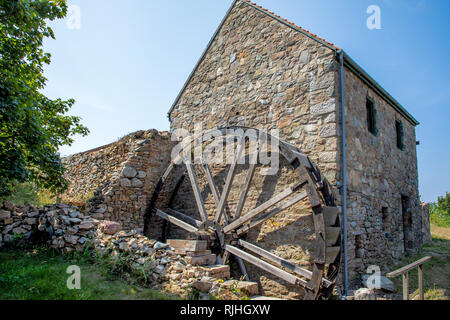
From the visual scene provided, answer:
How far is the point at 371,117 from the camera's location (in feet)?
22.3

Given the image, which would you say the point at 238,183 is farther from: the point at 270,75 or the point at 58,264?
the point at 58,264

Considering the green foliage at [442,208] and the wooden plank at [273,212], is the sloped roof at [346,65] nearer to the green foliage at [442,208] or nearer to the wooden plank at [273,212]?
the wooden plank at [273,212]

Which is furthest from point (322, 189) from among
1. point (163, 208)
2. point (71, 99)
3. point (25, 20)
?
point (71, 99)

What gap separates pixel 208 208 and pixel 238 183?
1.09 metres

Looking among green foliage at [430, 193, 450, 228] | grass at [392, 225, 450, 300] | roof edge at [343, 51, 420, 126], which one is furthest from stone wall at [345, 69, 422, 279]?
green foliage at [430, 193, 450, 228]

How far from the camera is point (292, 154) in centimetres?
511

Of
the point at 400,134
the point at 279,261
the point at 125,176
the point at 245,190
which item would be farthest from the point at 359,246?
the point at 125,176

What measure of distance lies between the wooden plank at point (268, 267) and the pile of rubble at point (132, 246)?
0.45 m

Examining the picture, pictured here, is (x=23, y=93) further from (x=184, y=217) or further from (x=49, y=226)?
(x=184, y=217)

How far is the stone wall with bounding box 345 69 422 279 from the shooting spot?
5.44 meters

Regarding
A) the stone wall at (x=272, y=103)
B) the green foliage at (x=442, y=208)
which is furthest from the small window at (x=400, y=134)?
the green foliage at (x=442, y=208)

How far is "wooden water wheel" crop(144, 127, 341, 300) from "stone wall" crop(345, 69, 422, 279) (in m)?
0.77

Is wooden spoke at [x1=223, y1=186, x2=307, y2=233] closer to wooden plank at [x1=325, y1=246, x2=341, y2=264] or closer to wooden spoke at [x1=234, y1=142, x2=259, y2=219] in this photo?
wooden spoke at [x1=234, y1=142, x2=259, y2=219]

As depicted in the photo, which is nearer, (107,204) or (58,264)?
(58,264)
